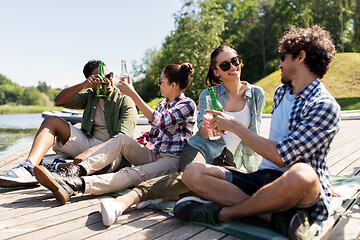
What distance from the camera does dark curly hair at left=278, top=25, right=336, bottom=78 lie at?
2219 mm

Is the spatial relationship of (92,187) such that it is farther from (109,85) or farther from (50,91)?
(50,91)

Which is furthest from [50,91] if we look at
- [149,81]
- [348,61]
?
[348,61]

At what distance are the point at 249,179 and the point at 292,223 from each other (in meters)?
0.53

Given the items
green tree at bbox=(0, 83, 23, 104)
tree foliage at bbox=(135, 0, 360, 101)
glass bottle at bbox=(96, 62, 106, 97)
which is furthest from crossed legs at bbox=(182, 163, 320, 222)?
green tree at bbox=(0, 83, 23, 104)

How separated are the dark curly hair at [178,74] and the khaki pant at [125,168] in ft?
2.54

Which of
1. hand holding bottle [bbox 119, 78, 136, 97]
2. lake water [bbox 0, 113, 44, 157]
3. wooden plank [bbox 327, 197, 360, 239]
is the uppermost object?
hand holding bottle [bbox 119, 78, 136, 97]

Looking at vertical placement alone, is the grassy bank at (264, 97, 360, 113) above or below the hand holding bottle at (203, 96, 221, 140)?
below

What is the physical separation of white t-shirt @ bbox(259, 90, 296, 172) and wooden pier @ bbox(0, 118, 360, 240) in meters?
0.56

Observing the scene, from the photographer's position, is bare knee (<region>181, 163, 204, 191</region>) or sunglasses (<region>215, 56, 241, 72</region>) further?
sunglasses (<region>215, 56, 241, 72</region>)

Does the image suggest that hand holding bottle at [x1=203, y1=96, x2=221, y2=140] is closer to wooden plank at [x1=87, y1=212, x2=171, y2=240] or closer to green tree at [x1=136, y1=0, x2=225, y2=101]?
wooden plank at [x1=87, y1=212, x2=171, y2=240]

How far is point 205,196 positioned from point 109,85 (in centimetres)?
208

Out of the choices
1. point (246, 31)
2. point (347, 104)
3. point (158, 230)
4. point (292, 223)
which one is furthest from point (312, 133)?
point (246, 31)

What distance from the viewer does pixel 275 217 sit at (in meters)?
2.08

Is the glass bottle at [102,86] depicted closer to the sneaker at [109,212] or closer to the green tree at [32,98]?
the sneaker at [109,212]
